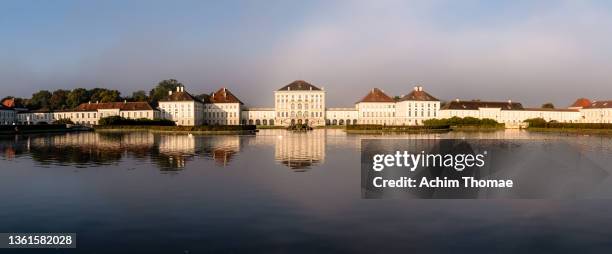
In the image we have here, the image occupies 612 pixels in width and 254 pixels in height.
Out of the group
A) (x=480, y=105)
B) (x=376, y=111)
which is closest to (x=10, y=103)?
(x=376, y=111)

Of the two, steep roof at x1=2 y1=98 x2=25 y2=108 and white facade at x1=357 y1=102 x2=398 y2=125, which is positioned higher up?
steep roof at x1=2 y1=98 x2=25 y2=108

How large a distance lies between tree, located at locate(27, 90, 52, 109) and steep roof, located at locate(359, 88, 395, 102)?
63004mm

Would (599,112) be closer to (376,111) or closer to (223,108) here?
(376,111)

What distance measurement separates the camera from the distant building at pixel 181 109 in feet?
301

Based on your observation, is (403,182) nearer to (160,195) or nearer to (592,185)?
(592,185)

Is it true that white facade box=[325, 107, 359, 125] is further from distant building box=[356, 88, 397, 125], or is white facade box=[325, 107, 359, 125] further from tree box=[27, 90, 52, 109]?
tree box=[27, 90, 52, 109]

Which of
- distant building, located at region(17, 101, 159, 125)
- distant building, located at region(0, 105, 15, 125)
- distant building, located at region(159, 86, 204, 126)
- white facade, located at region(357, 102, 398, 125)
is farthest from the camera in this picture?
white facade, located at region(357, 102, 398, 125)

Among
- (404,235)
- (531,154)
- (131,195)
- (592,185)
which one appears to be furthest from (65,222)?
(531,154)

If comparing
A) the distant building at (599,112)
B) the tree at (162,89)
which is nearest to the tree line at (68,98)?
the tree at (162,89)

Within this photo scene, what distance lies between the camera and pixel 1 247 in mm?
7883

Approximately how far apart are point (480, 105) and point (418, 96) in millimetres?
12127

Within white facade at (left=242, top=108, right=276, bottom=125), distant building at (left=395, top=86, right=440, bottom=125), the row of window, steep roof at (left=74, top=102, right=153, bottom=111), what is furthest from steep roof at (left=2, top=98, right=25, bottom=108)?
distant building at (left=395, top=86, right=440, bottom=125)

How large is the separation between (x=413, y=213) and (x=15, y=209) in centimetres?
799

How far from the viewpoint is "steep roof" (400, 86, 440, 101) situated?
306ft
